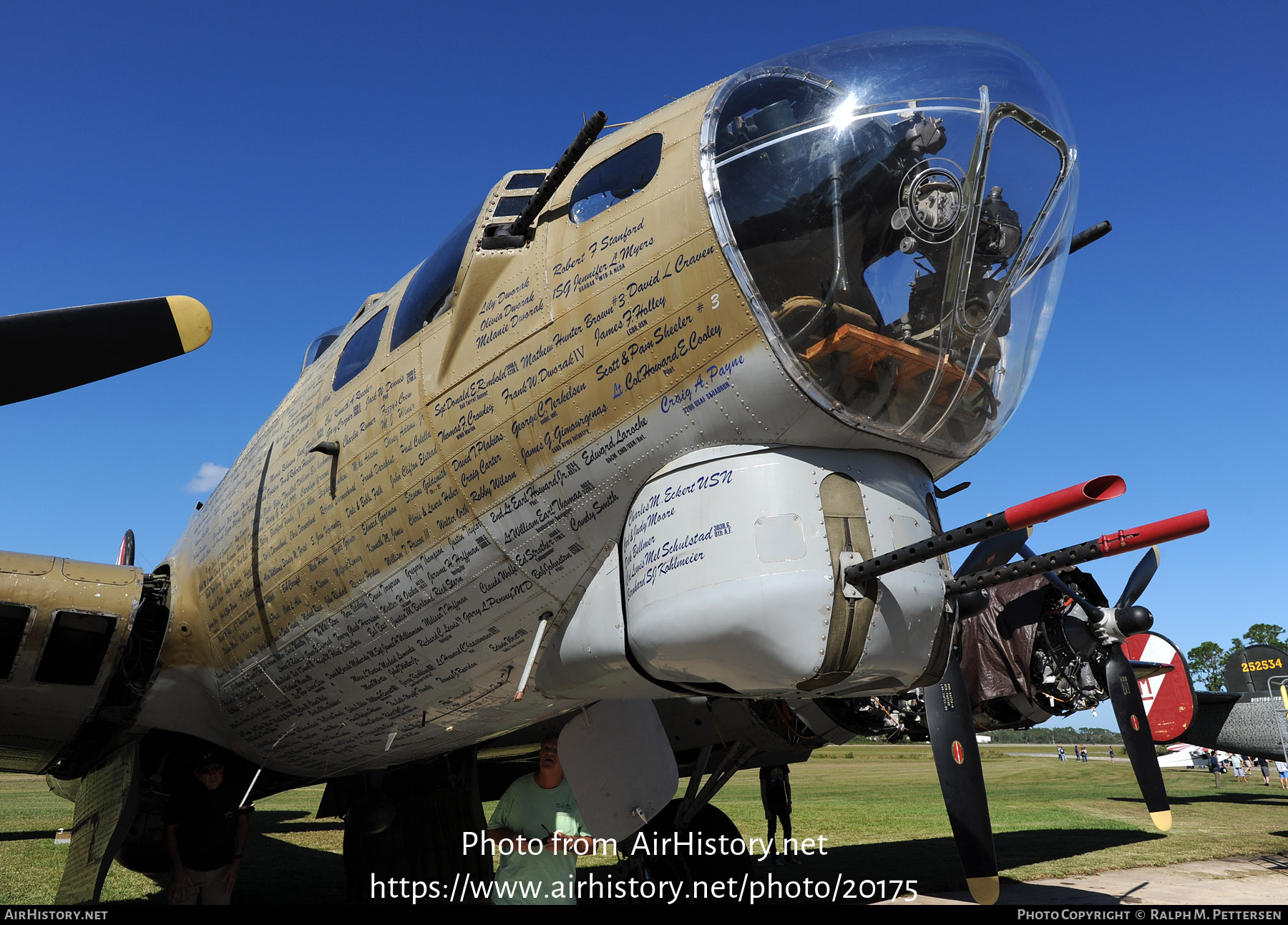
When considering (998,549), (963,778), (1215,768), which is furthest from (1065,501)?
(1215,768)

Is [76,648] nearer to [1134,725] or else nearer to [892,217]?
[892,217]

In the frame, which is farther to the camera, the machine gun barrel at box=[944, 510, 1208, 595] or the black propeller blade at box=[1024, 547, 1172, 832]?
the black propeller blade at box=[1024, 547, 1172, 832]

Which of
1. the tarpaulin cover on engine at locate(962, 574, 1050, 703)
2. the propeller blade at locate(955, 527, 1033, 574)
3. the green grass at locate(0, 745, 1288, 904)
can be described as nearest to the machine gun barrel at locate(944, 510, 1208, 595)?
the propeller blade at locate(955, 527, 1033, 574)

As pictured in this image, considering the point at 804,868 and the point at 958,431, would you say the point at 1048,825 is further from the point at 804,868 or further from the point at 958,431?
the point at 958,431

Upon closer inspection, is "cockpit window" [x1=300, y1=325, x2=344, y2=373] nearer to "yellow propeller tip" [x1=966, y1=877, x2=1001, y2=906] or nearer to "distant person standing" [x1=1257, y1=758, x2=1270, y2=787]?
"yellow propeller tip" [x1=966, y1=877, x2=1001, y2=906]

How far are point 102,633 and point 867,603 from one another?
6.36m

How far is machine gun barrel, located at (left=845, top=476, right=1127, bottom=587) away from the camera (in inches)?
119

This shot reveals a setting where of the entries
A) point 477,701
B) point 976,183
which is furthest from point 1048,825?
point 976,183

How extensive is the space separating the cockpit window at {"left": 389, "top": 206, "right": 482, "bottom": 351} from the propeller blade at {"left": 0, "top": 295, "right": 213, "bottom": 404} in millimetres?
2092

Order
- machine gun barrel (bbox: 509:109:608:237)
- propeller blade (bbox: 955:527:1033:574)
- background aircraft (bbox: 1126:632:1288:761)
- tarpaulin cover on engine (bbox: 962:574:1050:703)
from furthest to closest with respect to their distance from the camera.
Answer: background aircraft (bbox: 1126:632:1288:761)
tarpaulin cover on engine (bbox: 962:574:1050:703)
propeller blade (bbox: 955:527:1033:574)
machine gun barrel (bbox: 509:109:608:237)

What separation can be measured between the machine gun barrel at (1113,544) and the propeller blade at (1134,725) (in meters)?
6.77

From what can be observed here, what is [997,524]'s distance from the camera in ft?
10.7

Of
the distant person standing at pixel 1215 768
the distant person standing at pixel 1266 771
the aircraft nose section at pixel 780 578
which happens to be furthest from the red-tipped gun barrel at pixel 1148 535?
the distant person standing at pixel 1215 768

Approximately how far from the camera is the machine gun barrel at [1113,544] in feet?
10.3
